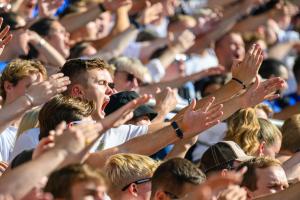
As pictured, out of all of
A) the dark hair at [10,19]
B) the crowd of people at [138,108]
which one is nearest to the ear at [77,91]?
the crowd of people at [138,108]

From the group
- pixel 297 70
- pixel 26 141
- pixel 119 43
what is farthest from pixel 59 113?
pixel 297 70

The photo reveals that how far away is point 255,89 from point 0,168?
1806 millimetres

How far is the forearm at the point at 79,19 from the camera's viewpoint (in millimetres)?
10232

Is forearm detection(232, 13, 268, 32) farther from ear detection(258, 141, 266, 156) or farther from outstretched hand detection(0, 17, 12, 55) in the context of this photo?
outstretched hand detection(0, 17, 12, 55)

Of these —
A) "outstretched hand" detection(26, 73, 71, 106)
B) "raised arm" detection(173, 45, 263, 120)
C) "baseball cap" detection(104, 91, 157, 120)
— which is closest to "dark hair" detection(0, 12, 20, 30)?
"baseball cap" detection(104, 91, 157, 120)

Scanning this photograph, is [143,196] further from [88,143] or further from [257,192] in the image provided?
[88,143]

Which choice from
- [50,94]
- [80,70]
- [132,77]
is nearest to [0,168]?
[50,94]

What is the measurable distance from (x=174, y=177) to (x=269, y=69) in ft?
18.0

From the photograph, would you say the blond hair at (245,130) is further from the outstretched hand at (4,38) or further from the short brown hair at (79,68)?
the outstretched hand at (4,38)

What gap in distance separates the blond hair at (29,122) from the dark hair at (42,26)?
6.95 ft

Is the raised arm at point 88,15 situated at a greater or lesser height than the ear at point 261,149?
greater

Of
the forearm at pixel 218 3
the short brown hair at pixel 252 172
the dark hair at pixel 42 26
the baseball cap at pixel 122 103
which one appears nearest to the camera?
the short brown hair at pixel 252 172

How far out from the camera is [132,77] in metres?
8.95

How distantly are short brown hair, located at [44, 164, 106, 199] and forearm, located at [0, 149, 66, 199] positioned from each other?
0.62 ft
